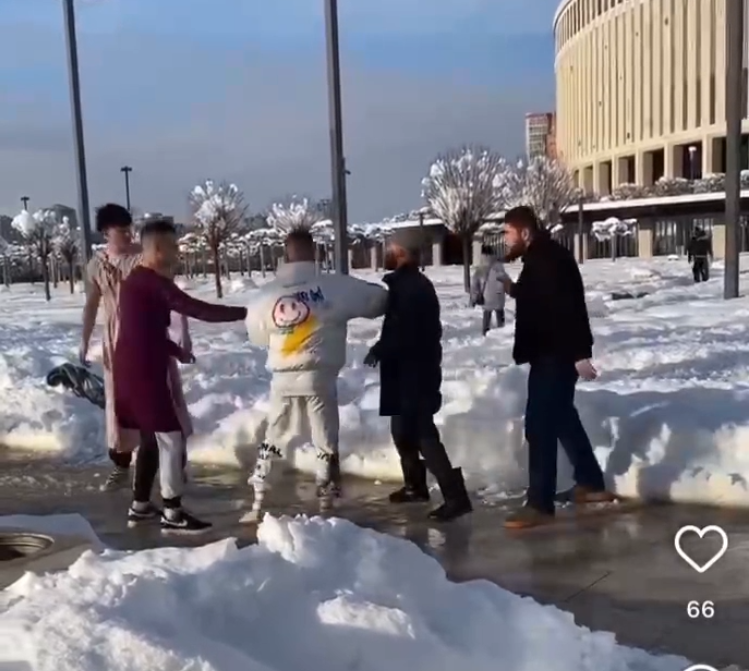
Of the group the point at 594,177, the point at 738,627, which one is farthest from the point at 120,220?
the point at 594,177

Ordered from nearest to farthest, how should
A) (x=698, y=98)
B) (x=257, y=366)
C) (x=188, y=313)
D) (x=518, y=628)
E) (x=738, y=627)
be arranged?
(x=518, y=628) < (x=738, y=627) < (x=188, y=313) < (x=257, y=366) < (x=698, y=98)

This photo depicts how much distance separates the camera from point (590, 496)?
6.33 meters

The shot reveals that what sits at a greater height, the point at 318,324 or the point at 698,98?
the point at 698,98

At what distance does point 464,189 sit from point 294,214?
961 inches

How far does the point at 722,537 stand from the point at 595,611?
Answer: 50.7 inches

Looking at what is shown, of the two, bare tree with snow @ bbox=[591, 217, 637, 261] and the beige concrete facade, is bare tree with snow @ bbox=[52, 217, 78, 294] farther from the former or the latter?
the beige concrete facade

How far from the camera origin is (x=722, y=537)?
5516 millimetres

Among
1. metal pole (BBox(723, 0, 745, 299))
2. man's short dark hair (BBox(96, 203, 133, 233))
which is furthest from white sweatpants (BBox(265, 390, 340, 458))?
metal pole (BBox(723, 0, 745, 299))

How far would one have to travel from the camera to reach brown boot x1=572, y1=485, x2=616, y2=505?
6.33m

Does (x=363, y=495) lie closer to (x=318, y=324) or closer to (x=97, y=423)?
(x=318, y=324)

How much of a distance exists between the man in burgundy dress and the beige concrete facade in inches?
2467

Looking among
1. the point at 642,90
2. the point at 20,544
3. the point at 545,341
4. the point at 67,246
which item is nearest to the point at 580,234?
A: the point at 642,90

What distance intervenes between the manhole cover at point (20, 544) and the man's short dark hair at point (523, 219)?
Result: 9.82 feet

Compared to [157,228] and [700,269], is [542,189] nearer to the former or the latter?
[700,269]
